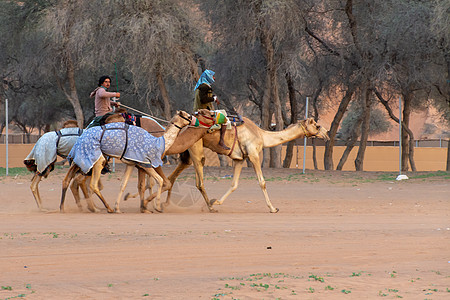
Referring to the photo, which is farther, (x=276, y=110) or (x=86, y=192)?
(x=276, y=110)

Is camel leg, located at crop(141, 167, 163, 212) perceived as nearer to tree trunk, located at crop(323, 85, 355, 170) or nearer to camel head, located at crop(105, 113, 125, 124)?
camel head, located at crop(105, 113, 125, 124)

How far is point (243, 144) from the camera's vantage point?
14.2 meters

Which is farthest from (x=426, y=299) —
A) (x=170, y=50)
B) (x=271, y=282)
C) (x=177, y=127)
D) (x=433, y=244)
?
(x=170, y=50)

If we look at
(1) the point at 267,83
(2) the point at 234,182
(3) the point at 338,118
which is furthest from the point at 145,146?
(3) the point at 338,118

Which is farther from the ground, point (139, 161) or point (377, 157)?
point (377, 157)

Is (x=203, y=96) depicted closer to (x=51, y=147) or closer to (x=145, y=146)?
(x=145, y=146)

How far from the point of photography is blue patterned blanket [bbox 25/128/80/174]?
13758mm

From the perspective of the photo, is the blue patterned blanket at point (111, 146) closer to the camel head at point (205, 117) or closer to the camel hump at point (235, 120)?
the camel head at point (205, 117)

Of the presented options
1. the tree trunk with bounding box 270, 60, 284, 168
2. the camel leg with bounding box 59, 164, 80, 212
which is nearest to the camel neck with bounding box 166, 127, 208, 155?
the camel leg with bounding box 59, 164, 80, 212

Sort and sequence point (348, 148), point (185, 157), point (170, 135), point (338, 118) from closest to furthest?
1. point (170, 135)
2. point (185, 157)
3. point (338, 118)
4. point (348, 148)

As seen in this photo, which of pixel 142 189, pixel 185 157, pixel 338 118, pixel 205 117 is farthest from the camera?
pixel 338 118

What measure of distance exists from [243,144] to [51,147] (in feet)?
12.0

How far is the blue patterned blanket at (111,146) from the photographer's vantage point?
42.9ft

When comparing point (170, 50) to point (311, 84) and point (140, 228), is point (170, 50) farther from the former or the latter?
point (140, 228)
